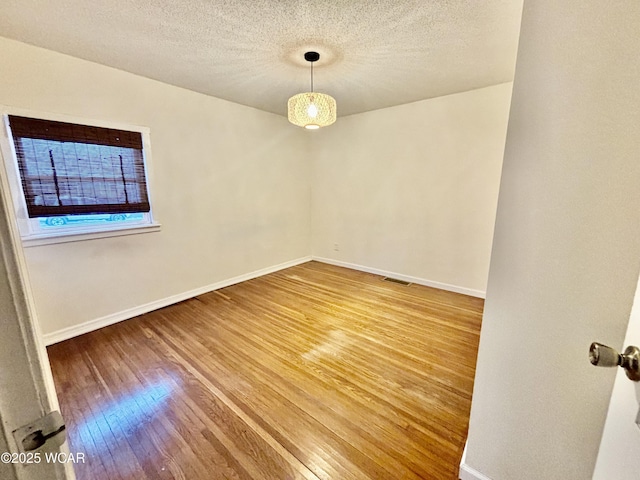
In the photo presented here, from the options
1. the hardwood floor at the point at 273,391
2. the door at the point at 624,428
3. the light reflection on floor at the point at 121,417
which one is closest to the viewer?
the door at the point at 624,428

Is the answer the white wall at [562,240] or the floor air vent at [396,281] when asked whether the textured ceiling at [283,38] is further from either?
the floor air vent at [396,281]

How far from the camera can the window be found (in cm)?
215

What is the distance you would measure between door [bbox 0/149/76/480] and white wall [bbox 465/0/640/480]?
1.25 metres

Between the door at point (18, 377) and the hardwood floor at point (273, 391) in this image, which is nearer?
the door at point (18, 377)

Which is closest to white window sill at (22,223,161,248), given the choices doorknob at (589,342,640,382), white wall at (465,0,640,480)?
white wall at (465,0,640,480)

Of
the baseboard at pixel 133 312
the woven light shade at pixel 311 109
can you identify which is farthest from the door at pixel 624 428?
the baseboard at pixel 133 312

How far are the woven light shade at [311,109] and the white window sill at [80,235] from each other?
6.22 ft

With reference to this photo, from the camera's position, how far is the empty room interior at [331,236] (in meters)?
0.75

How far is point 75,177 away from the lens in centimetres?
238

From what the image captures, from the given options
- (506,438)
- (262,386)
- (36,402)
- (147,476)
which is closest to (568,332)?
(506,438)

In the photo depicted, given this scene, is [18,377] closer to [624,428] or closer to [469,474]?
[624,428]

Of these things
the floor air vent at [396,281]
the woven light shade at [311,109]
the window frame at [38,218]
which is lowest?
the floor air vent at [396,281]

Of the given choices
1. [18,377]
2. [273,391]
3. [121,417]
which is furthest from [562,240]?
[121,417]

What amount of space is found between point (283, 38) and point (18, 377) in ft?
7.51
